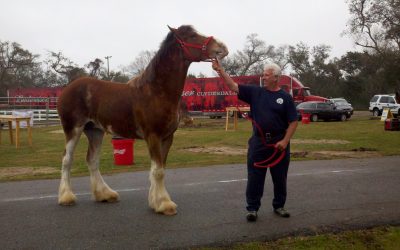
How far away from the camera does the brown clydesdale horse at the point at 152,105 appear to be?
565 cm

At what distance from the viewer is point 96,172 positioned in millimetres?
6586

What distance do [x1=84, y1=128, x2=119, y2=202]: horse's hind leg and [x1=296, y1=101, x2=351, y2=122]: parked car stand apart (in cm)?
2725

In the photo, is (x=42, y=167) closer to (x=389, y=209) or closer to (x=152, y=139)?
(x=152, y=139)

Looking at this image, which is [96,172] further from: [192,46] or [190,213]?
[192,46]

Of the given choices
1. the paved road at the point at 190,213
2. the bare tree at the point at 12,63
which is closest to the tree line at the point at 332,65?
the bare tree at the point at 12,63

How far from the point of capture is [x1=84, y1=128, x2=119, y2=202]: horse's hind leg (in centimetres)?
647

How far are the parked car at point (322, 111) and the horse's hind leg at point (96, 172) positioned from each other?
1073 inches

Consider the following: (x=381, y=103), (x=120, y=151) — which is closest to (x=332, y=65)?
(x=381, y=103)

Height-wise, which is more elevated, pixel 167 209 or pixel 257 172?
pixel 257 172

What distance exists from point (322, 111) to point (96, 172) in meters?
28.3

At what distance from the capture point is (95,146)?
6.70 metres

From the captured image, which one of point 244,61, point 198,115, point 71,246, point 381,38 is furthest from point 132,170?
point 244,61

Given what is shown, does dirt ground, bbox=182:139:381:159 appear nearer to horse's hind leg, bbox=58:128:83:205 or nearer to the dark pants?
the dark pants

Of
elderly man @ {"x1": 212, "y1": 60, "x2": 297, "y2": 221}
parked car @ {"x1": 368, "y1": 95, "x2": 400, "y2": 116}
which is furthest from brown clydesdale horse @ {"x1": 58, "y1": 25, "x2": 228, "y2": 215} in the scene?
parked car @ {"x1": 368, "y1": 95, "x2": 400, "y2": 116}
